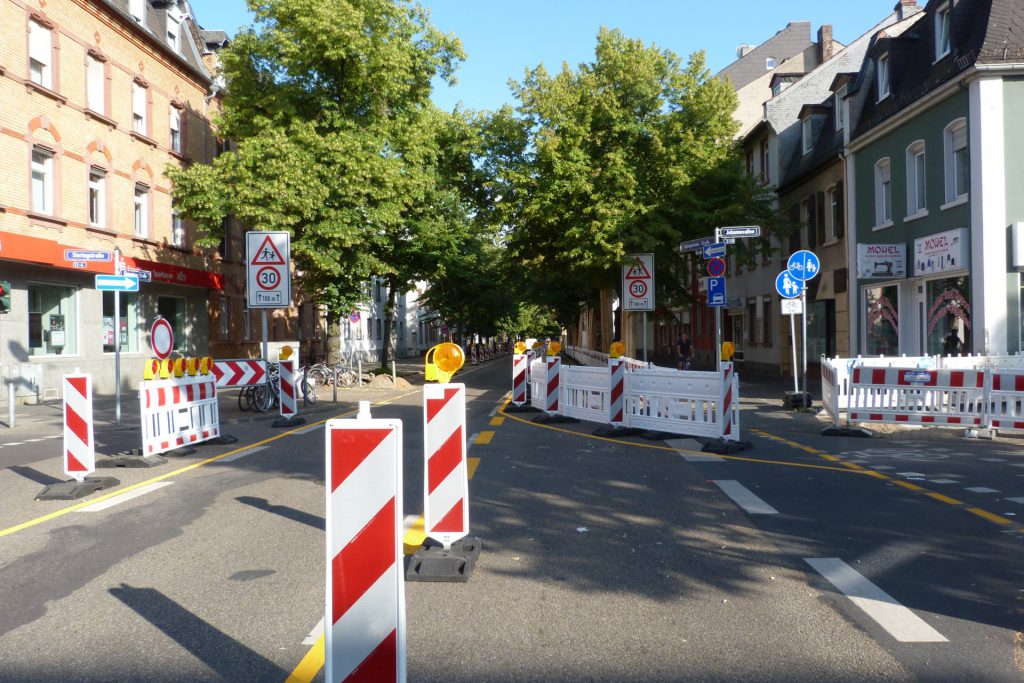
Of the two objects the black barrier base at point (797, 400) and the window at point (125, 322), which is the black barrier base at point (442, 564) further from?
the window at point (125, 322)

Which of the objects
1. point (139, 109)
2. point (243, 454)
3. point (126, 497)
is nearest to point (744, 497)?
point (126, 497)

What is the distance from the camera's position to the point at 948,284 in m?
20.5

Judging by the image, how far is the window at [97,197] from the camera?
25.3 meters

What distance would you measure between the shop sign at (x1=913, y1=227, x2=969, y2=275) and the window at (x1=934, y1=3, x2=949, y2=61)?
14.7 feet

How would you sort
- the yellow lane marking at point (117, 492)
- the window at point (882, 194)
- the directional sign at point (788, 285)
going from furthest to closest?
1. the window at point (882, 194)
2. the directional sign at point (788, 285)
3. the yellow lane marking at point (117, 492)

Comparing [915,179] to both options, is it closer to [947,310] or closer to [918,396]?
[947,310]

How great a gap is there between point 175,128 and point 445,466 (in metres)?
29.0

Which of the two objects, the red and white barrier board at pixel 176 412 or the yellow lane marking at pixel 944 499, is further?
the red and white barrier board at pixel 176 412

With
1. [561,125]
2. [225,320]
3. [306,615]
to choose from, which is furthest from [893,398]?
[225,320]

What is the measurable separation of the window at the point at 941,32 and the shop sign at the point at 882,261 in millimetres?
4700

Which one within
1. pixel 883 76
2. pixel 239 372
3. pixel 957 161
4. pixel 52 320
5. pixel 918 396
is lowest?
pixel 918 396

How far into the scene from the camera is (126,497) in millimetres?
8289

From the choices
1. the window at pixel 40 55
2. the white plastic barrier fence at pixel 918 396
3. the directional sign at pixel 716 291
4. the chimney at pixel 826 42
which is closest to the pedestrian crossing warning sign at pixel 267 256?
the directional sign at pixel 716 291

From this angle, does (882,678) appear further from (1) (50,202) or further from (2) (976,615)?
(1) (50,202)
